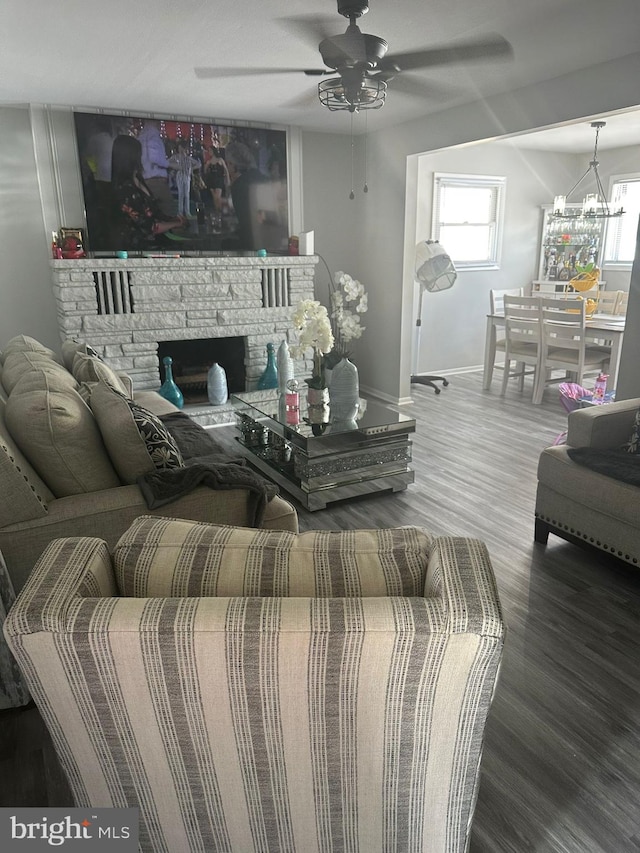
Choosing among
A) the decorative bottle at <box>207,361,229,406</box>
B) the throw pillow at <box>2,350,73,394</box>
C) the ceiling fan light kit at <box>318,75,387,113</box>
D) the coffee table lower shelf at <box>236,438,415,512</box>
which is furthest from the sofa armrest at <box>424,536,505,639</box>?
the decorative bottle at <box>207,361,229,406</box>

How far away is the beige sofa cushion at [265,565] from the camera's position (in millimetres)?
1052

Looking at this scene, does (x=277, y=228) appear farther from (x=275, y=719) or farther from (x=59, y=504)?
(x=275, y=719)

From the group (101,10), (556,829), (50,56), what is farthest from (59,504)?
(50,56)

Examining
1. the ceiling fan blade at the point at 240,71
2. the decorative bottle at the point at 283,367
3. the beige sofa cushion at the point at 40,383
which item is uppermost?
the ceiling fan blade at the point at 240,71

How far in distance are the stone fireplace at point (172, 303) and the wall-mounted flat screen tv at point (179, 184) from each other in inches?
10.4

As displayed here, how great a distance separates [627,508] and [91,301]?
3.86 m

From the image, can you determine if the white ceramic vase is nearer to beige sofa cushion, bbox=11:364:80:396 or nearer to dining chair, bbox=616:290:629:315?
beige sofa cushion, bbox=11:364:80:396

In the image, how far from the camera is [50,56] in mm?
3172

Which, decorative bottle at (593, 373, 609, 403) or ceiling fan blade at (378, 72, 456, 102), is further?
decorative bottle at (593, 373, 609, 403)

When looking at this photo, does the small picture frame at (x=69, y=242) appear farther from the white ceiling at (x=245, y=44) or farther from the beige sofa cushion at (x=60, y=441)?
the beige sofa cushion at (x=60, y=441)

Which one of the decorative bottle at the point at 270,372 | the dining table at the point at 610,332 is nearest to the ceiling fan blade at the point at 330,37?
the decorative bottle at the point at 270,372

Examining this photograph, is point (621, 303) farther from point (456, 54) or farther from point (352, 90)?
point (352, 90)

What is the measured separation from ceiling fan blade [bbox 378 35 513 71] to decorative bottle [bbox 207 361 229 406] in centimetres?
265

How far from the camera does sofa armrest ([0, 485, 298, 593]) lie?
1869 mm
